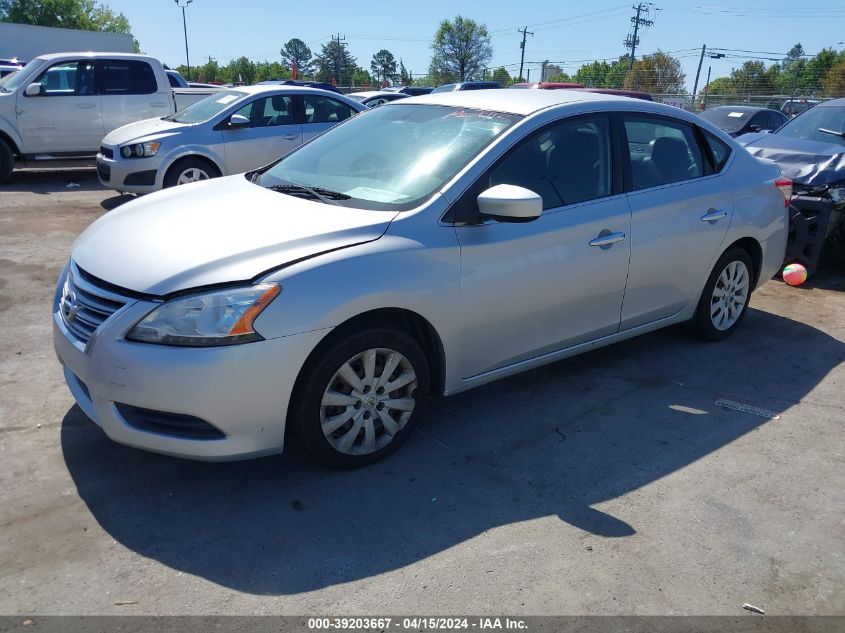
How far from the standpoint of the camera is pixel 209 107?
990 cm

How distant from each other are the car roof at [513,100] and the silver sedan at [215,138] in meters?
5.34

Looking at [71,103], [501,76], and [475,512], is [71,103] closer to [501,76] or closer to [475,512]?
[475,512]

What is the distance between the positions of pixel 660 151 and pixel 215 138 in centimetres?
644

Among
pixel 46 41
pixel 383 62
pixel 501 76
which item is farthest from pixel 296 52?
pixel 46 41

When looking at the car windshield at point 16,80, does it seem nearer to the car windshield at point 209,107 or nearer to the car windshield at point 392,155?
the car windshield at point 209,107

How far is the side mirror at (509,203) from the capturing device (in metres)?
3.51

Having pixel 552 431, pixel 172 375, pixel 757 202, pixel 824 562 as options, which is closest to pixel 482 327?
pixel 552 431

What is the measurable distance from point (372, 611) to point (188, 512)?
3.36 ft

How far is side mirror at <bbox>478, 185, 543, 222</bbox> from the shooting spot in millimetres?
3506

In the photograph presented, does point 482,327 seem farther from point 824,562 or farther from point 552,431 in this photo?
point 824,562

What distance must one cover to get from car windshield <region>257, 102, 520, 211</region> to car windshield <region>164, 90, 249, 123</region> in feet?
18.3

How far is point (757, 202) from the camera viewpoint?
530 cm

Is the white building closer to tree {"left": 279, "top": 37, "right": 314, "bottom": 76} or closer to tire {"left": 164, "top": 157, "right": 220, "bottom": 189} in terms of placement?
tire {"left": 164, "top": 157, "right": 220, "bottom": 189}

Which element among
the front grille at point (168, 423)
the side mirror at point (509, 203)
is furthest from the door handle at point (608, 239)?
the front grille at point (168, 423)
